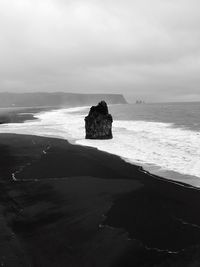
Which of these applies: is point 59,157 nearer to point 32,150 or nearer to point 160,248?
point 32,150

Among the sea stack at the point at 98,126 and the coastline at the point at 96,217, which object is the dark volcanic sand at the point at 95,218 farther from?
the sea stack at the point at 98,126

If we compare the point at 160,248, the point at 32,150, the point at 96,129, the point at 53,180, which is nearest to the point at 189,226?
the point at 160,248

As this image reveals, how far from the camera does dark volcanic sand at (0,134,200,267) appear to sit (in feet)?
25.9

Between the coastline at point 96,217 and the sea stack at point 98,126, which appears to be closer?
the coastline at point 96,217

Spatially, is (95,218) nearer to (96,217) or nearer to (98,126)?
(96,217)

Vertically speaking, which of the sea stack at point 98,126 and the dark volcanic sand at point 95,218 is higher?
the sea stack at point 98,126

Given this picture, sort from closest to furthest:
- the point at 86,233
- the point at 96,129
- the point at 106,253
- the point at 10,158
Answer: the point at 106,253, the point at 86,233, the point at 10,158, the point at 96,129

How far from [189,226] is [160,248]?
1.67 meters

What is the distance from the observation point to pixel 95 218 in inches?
399

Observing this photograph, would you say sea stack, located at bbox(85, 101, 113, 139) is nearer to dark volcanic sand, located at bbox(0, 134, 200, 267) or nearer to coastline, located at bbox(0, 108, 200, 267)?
coastline, located at bbox(0, 108, 200, 267)

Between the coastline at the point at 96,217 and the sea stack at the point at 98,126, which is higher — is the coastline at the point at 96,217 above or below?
below

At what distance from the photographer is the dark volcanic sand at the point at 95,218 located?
788cm

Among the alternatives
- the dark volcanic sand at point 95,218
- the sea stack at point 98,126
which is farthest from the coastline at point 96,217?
the sea stack at point 98,126

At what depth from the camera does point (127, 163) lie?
1816 cm
